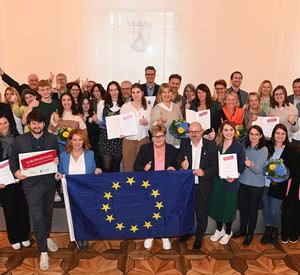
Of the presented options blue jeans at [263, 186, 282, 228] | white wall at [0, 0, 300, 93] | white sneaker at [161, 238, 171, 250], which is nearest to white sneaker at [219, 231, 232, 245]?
blue jeans at [263, 186, 282, 228]

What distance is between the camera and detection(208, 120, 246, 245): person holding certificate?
332 centimetres

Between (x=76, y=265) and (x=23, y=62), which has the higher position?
(x=23, y=62)

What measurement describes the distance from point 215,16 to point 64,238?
22.1ft

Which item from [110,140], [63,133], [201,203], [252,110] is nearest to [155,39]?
[252,110]

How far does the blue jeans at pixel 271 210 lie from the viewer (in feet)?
11.7

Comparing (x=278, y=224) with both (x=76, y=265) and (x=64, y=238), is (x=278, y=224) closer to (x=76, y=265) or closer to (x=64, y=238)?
(x=76, y=265)

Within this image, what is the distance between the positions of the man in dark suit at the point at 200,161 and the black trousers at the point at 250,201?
0.49 m

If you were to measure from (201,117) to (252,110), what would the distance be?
927 mm

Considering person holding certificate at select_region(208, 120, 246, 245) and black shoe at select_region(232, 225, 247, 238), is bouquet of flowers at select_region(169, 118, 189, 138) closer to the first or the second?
person holding certificate at select_region(208, 120, 246, 245)

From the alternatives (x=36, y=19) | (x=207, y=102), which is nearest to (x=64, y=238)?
(x=207, y=102)

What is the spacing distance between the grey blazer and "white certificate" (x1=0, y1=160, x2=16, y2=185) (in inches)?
4.6

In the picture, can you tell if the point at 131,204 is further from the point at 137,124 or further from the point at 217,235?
the point at 217,235

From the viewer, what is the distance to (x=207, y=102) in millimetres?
4426

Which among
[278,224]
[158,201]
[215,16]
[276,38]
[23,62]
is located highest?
[215,16]
